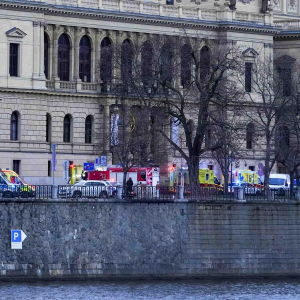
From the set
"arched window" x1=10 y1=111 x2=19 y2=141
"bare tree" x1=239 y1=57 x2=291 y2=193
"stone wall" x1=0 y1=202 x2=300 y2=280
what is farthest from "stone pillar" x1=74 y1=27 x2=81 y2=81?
"stone wall" x1=0 y1=202 x2=300 y2=280

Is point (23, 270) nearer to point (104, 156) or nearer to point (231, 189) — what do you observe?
point (231, 189)

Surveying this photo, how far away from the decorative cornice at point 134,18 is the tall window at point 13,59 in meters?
2.84

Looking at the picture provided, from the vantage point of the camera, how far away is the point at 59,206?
95.4m

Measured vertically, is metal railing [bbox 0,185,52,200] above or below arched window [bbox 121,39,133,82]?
below

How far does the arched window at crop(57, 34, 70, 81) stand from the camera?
142 meters

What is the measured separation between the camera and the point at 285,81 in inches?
5231

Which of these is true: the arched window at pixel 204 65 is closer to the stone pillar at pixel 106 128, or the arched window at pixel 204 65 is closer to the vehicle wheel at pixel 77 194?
the stone pillar at pixel 106 128

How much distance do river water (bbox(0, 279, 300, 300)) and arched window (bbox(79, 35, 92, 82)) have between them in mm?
49331

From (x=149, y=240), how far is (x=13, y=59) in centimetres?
4131

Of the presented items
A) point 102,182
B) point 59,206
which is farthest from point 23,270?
point 102,182

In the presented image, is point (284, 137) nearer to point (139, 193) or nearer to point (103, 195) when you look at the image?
point (139, 193)

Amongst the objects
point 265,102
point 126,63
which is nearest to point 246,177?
point 265,102

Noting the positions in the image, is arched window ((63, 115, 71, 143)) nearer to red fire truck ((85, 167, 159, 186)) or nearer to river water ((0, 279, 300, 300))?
red fire truck ((85, 167, 159, 186))

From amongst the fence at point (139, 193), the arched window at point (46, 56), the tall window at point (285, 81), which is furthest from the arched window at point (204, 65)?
the fence at point (139, 193)
